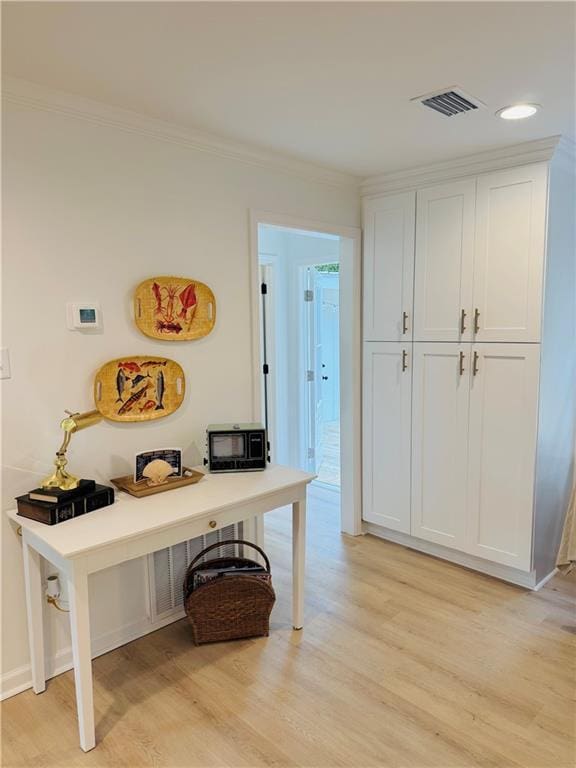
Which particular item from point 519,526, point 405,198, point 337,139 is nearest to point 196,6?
point 337,139

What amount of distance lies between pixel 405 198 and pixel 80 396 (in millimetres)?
2227

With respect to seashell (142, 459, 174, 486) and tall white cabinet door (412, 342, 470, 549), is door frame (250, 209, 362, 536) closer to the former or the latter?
tall white cabinet door (412, 342, 470, 549)

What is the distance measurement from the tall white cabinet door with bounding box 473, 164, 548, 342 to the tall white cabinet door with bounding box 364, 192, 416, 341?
0.45m

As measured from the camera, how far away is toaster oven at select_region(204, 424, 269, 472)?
262 cm

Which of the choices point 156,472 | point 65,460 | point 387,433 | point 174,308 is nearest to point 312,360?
point 387,433

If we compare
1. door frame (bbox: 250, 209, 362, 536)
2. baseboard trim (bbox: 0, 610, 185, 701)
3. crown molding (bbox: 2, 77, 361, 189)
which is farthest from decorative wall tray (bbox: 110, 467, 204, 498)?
crown molding (bbox: 2, 77, 361, 189)

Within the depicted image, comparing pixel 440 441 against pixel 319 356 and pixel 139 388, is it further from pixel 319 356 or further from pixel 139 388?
pixel 319 356

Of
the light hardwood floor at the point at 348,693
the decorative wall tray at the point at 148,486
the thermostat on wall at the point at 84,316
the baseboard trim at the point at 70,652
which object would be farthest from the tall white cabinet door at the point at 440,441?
the thermostat on wall at the point at 84,316

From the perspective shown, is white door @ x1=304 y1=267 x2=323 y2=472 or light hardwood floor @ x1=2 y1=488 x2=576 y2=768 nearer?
light hardwood floor @ x1=2 y1=488 x2=576 y2=768

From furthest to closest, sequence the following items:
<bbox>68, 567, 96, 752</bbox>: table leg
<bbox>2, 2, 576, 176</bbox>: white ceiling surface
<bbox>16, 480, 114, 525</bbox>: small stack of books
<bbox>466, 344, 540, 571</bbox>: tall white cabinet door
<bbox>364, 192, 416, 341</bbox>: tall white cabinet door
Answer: <bbox>364, 192, 416, 341</bbox>: tall white cabinet door
<bbox>466, 344, 540, 571</bbox>: tall white cabinet door
<bbox>16, 480, 114, 525</bbox>: small stack of books
<bbox>68, 567, 96, 752</bbox>: table leg
<bbox>2, 2, 576, 176</bbox>: white ceiling surface

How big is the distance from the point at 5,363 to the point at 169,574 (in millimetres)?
1305

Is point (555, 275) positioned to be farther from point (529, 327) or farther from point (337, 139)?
point (337, 139)

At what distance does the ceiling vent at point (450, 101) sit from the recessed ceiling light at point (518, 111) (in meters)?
0.13

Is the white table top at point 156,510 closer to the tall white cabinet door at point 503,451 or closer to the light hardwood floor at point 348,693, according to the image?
the light hardwood floor at point 348,693
